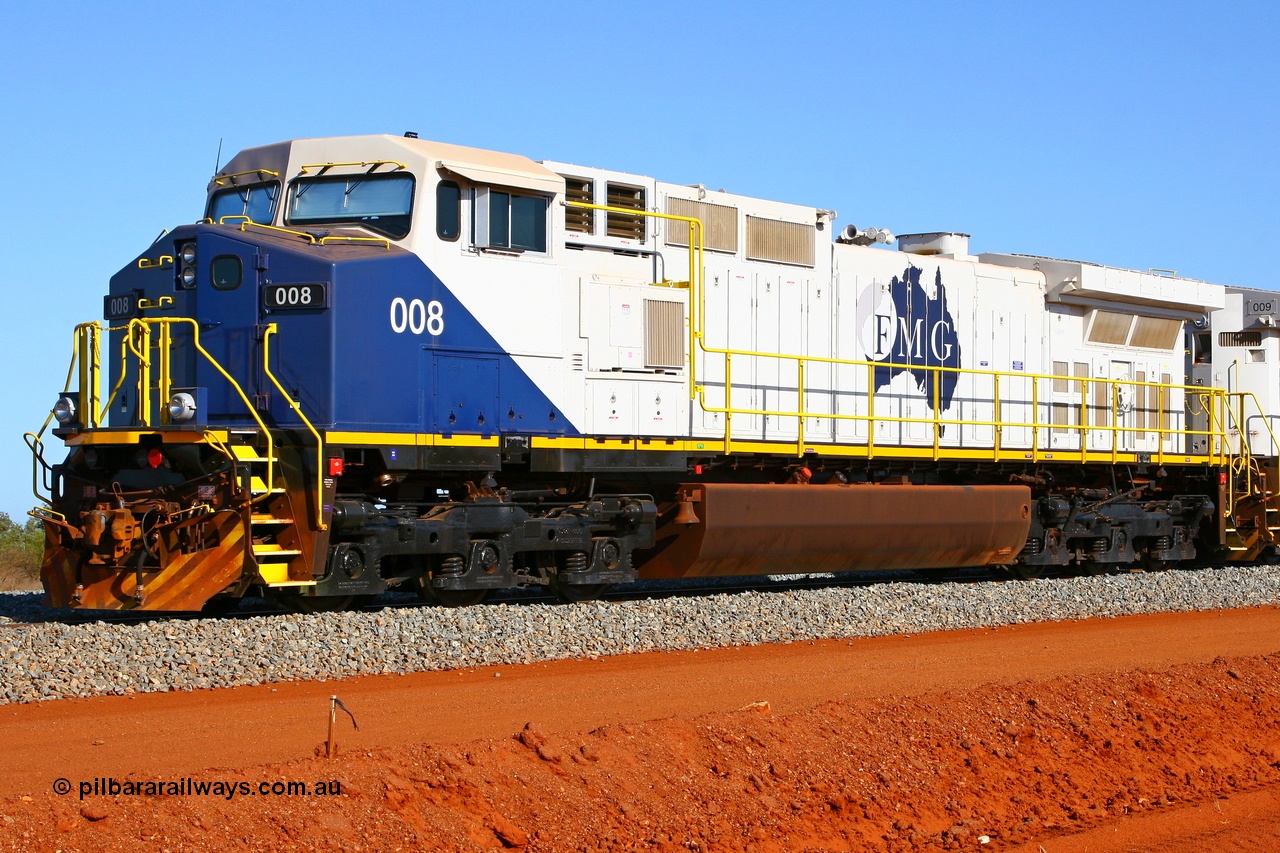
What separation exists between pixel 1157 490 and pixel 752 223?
7.93 metres

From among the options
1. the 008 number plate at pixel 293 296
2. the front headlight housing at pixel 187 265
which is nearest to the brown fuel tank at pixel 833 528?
the 008 number plate at pixel 293 296

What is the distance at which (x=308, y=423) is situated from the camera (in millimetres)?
10734

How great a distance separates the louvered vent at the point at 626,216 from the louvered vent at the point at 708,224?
0.39m

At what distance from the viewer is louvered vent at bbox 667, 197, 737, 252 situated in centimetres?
1362

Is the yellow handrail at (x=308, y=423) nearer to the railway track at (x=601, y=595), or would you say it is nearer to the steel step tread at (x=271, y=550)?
the steel step tread at (x=271, y=550)

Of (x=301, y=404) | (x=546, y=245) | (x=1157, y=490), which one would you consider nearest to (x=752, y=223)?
(x=546, y=245)

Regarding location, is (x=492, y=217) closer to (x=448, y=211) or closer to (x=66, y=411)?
(x=448, y=211)

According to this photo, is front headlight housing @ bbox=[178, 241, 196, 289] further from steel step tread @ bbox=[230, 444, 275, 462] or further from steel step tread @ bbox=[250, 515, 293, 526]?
steel step tread @ bbox=[250, 515, 293, 526]

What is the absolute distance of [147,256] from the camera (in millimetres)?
11945

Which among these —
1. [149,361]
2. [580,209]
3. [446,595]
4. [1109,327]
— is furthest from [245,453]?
[1109,327]

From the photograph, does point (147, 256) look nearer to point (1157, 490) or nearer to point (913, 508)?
point (913, 508)

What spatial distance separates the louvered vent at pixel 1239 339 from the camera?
67.6 feet

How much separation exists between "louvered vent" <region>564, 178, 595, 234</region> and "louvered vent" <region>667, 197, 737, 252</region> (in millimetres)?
997

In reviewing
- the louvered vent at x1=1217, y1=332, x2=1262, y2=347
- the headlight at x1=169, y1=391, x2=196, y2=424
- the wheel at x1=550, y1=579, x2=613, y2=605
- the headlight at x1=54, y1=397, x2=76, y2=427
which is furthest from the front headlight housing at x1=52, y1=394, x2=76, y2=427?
the louvered vent at x1=1217, y1=332, x2=1262, y2=347
